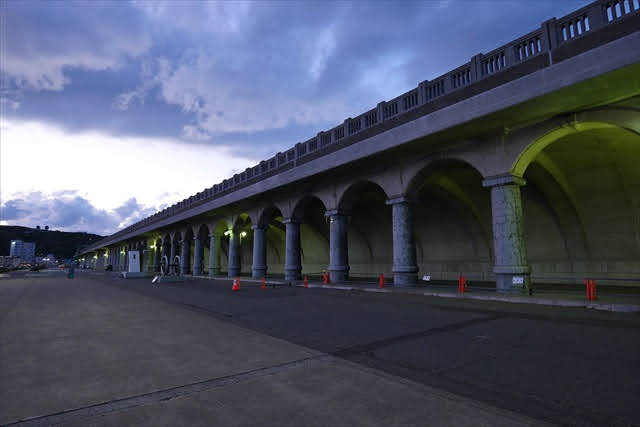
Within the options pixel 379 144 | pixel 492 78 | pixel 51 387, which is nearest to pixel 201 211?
pixel 379 144

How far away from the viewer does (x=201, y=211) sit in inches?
1348


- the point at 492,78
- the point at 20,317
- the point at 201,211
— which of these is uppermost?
the point at 492,78

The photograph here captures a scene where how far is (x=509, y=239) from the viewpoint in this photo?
13.1 metres

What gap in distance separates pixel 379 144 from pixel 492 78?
17.1 feet

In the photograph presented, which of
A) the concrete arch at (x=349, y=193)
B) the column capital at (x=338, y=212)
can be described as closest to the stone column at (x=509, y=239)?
the concrete arch at (x=349, y=193)

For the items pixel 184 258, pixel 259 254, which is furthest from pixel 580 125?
pixel 184 258

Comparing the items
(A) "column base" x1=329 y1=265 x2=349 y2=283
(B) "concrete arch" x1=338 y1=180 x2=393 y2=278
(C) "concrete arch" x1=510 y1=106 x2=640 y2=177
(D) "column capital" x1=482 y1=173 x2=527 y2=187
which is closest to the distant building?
(B) "concrete arch" x1=338 y1=180 x2=393 y2=278

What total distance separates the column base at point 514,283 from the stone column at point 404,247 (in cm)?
445

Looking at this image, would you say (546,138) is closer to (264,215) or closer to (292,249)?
(292,249)

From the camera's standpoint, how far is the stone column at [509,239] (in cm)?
1284

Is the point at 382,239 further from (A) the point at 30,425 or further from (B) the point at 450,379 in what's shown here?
(A) the point at 30,425

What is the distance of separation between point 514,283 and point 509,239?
163 cm

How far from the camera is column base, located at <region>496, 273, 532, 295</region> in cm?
1272

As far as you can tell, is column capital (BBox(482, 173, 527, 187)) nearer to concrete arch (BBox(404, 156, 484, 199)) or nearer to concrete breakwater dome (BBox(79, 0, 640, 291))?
concrete breakwater dome (BBox(79, 0, 640, 291))
